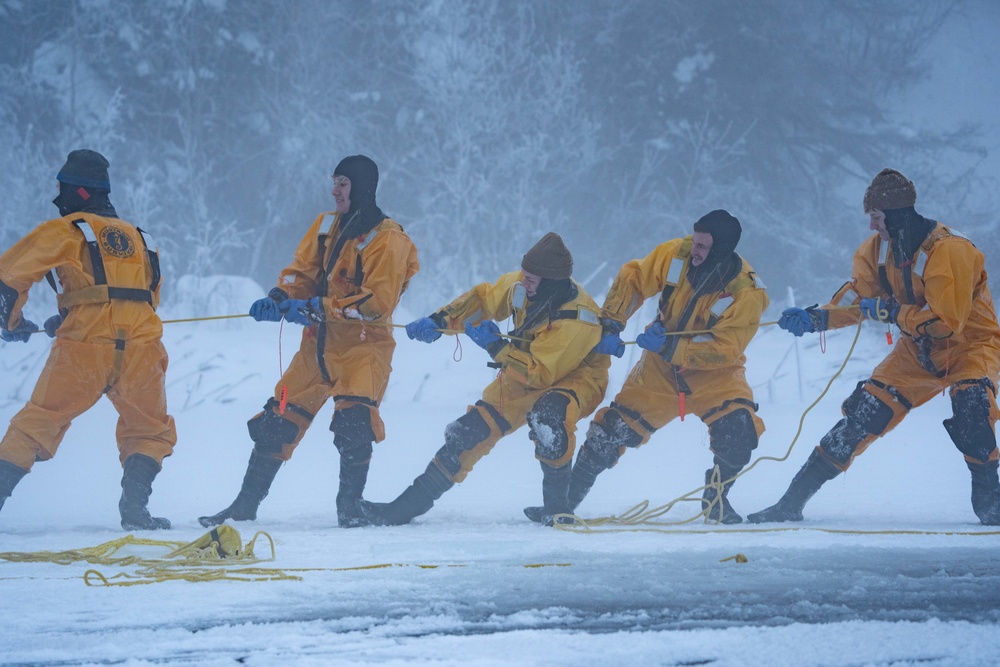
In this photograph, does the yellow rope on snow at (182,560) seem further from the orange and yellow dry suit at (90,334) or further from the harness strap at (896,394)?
the harness strap at (896,394)

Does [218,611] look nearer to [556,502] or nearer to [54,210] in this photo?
[556,502]

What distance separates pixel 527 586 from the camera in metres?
3.10

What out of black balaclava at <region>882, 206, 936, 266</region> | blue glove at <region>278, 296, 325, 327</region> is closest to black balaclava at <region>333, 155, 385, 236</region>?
blue glove at <region>278, 296, 325, 327</region>

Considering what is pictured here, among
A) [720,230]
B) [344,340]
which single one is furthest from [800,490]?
[344,340]

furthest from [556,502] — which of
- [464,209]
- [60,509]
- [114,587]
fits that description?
[464,209]

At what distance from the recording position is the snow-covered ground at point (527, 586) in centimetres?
243

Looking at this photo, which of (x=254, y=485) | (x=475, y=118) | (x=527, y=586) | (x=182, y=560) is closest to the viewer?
(x=527, y=586)

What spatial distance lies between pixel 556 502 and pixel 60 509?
2.90 meters

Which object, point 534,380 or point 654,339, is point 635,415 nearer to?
point 654,339

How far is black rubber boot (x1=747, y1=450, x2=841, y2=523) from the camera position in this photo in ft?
15.4

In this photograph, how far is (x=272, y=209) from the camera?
17.3m

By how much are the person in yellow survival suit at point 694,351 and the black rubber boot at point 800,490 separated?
0.16 metres

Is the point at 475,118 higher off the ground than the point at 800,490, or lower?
higher

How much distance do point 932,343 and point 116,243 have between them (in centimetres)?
371
